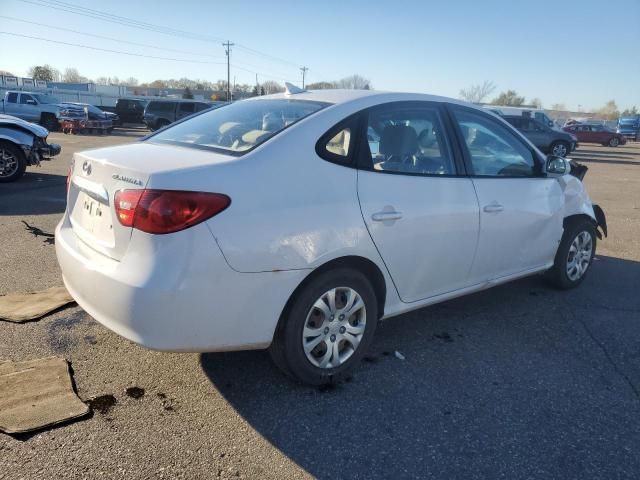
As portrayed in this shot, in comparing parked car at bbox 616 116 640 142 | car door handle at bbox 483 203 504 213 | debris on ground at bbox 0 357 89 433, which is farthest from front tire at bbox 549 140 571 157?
parked car at bbox 616 116 640 142

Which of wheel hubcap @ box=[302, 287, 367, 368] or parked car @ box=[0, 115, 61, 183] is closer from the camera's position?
wheel hubcap @ box=[302, 287, 367, 368]

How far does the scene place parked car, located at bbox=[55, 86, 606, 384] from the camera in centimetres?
242

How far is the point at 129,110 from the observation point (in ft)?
113

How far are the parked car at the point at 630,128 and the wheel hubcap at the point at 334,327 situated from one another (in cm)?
5242

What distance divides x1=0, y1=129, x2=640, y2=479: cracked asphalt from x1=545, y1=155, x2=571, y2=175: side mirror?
117 cm

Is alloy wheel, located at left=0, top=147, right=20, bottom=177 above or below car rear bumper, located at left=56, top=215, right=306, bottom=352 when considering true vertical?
Answer: below

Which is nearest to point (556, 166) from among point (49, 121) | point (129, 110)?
point (49, 121)

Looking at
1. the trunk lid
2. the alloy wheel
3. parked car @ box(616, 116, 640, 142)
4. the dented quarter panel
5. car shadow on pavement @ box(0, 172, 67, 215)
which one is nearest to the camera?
the trunk lid

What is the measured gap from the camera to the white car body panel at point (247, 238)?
2.41m

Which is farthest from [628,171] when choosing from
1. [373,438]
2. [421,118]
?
[373,438]

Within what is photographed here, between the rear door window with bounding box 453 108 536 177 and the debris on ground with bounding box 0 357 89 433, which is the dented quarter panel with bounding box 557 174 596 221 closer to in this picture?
the rear door window with bounding box 453 108 536 177

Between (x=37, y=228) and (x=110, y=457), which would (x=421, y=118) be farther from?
(x=37, y=228)

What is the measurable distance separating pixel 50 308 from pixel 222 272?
216cm

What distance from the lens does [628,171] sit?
1859 centimetres
